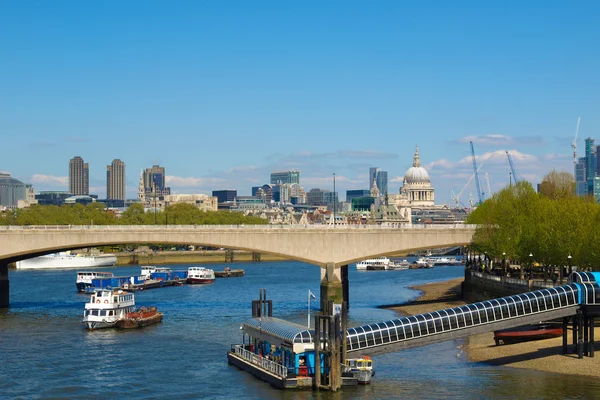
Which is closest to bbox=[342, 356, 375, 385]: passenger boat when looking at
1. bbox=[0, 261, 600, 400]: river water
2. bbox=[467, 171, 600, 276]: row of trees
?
bbox=[0, 261, 600, 400]: river water

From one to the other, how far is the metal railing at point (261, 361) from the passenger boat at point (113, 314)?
19.2 meters

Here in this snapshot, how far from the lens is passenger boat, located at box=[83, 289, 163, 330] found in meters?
83.2

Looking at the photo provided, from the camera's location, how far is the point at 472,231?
105500 mm

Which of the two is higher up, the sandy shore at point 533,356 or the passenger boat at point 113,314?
the passenger boat at point 113,314

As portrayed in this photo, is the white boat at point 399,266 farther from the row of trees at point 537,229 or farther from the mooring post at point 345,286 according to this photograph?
the mooring post at point 345,286

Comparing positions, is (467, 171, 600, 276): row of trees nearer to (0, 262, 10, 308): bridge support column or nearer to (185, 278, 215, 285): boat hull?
(185, 278, 215, 285): boat hull

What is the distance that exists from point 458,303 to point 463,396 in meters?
45.5

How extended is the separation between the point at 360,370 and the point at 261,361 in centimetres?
679

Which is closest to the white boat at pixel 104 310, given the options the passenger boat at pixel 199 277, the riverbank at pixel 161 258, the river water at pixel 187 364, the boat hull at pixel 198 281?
the river water at pixel 187 364

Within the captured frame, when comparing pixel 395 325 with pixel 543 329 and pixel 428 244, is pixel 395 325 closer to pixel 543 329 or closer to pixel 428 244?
pixel 543 329

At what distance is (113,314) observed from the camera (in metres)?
84.9

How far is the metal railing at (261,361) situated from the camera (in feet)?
184

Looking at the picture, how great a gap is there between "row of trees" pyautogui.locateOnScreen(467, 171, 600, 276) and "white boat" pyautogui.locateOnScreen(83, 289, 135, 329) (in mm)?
32945

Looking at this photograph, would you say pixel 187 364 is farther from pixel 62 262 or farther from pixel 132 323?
pixel 62 262
